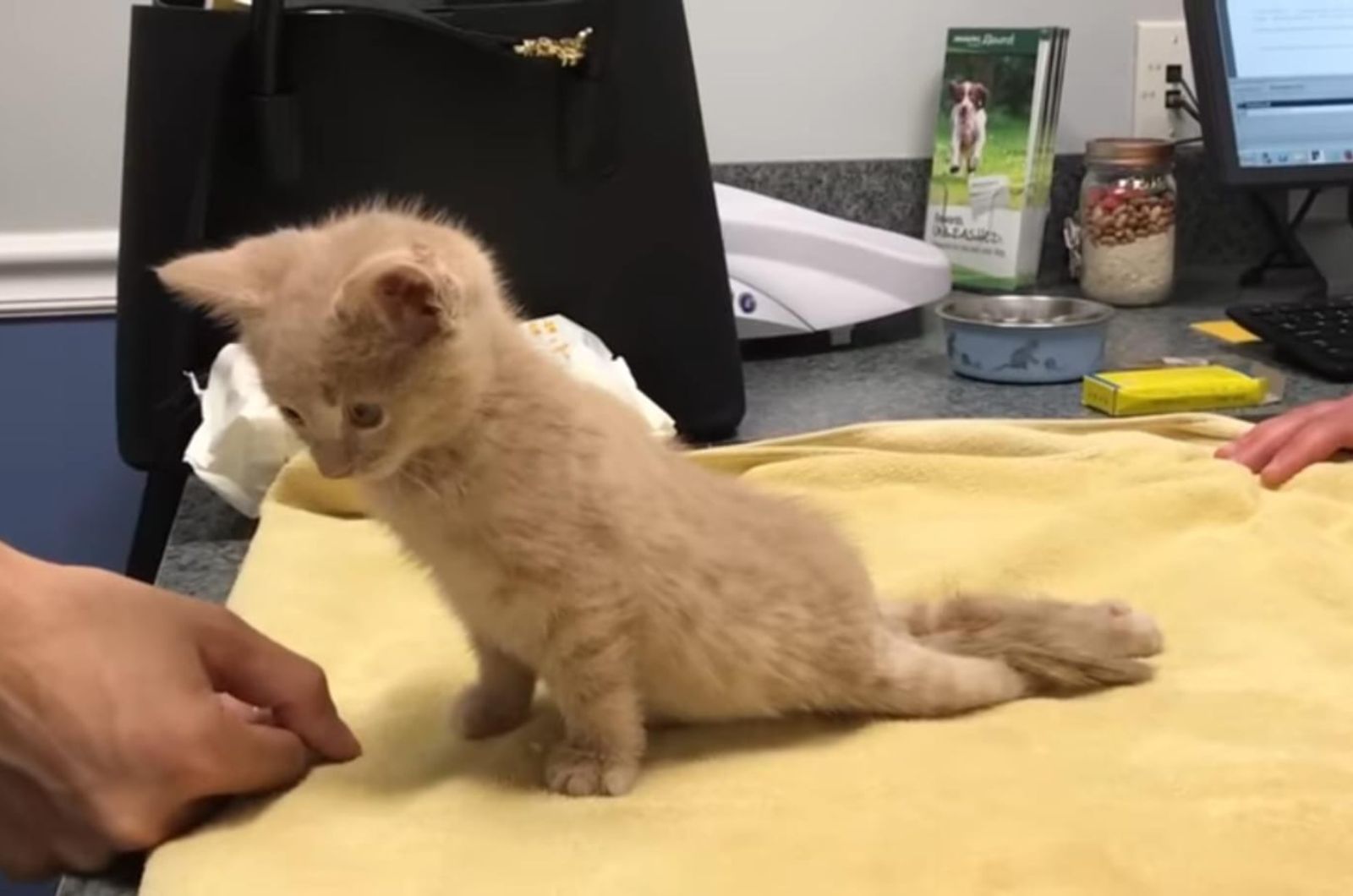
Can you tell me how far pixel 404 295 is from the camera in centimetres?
66

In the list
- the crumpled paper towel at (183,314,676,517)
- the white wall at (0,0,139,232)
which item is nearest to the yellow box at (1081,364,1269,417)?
the crumpled paper towel at (183,314,676,517)

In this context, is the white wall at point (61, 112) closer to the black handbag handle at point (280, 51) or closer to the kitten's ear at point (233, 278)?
the black handbag handle at point (280, 51)

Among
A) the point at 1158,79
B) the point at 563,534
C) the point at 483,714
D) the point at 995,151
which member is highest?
the point at 1158,79

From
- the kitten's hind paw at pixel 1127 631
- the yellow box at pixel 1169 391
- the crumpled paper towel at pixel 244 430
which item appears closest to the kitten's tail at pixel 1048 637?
the kitten's hind paw at pixel 1127 631

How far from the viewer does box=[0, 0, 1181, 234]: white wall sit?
1.66m

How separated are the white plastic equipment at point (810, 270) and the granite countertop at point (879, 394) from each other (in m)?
0.05

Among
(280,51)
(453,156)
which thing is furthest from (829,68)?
(280,51)

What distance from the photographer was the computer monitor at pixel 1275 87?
1.68 metres

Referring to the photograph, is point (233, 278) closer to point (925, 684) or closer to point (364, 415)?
point (364, 415)

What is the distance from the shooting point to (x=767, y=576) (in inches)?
31.2

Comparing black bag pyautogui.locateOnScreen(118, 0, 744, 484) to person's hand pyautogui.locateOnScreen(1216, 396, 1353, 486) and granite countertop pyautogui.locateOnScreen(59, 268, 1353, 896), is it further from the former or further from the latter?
person's hand pyautogui.locateOnScreen(1216, 396, 1353, 486)

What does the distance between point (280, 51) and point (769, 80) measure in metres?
0.82

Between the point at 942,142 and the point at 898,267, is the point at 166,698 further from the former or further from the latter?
A: the point at 942,142

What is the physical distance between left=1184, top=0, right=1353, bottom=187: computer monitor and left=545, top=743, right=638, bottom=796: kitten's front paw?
1.22 m
